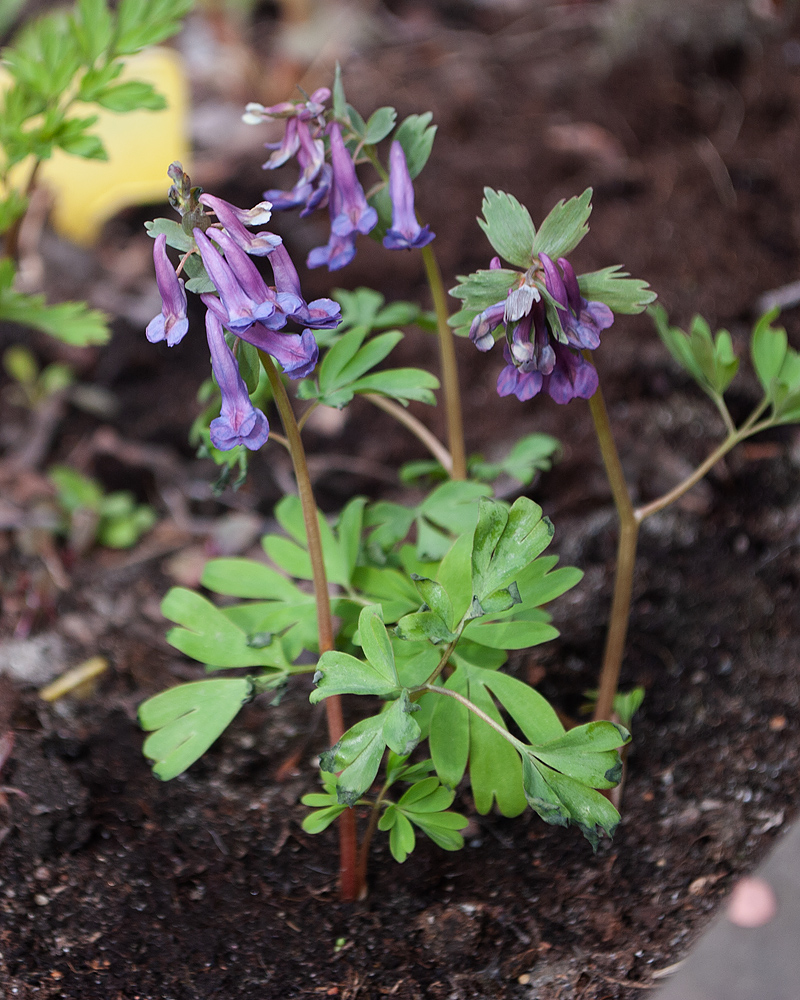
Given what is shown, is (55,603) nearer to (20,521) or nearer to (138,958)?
(20,521)

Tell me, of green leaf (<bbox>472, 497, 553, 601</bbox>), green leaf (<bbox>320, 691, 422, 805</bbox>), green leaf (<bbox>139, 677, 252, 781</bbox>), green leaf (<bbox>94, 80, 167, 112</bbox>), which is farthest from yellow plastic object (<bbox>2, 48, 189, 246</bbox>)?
green leaf (<bbox>320, 691, 422, 805</bbox>)

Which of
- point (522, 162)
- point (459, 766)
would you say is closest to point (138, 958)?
point (459, 766)

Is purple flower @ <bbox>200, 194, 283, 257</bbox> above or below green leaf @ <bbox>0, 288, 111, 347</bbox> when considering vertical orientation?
above

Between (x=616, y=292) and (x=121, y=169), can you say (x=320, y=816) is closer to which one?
(x=616, y=292)

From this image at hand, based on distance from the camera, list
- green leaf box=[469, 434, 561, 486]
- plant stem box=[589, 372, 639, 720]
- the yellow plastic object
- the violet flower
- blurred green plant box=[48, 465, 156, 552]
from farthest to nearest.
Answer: the yellow plastic object, blurred green plant box=[48, 465, 156, 552], green leaf box=[469, 434, 561, 486], plant stem box=[589, 372, 639, 720], the violet flower

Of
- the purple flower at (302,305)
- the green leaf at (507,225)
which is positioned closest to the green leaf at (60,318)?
the purple flower at (302,305)

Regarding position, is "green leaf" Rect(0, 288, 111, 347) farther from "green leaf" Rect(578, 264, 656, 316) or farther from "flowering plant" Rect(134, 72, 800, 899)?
"green leaf" Rect(578, 264, 656, 316)
